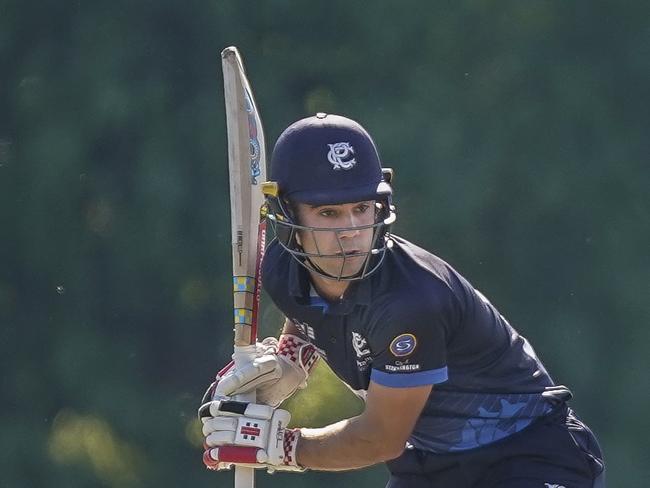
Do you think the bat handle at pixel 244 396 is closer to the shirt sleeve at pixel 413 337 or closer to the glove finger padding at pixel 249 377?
the glove finger padding at pixel 249 377

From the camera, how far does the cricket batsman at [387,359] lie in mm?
2988

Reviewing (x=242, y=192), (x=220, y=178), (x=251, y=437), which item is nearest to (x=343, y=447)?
(x=251, y=437)

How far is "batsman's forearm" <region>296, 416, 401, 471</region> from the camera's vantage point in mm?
3098

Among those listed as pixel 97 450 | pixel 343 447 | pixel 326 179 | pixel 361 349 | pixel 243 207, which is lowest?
pixel 97 450

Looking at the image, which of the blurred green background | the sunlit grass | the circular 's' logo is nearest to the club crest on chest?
the circular 's' logo

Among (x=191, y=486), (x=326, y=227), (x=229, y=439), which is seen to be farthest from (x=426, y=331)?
(x=191, y=486)

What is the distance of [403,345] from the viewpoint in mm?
2955

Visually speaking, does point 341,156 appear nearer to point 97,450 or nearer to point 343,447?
point 343,447

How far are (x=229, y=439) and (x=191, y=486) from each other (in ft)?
12.3

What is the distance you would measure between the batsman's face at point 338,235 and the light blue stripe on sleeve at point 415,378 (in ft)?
0.78

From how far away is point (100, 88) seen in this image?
709 centimetres

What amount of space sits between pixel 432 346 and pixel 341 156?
456mm

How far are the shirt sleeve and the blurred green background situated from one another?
12.6 ft

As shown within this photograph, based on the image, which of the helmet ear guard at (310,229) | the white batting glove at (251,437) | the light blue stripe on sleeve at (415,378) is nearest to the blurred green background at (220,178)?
the white batting glove at (251,437)
